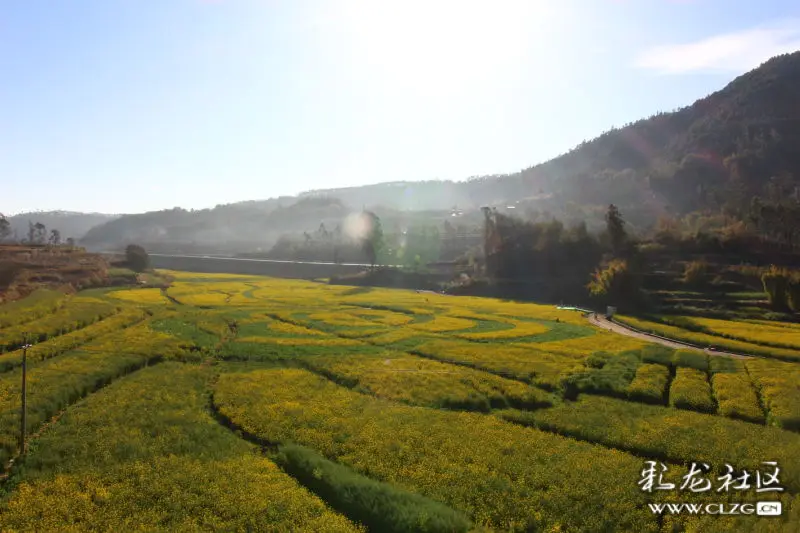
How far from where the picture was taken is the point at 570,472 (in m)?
18.8

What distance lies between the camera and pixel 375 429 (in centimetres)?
2288

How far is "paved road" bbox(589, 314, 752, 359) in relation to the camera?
41.3 m

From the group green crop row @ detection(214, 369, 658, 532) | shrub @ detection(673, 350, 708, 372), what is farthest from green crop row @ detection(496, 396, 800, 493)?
shrub @ detection(673, 350, 708, 372)

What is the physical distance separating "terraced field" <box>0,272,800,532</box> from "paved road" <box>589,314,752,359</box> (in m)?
3.04

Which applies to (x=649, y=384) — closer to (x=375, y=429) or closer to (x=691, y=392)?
A: (x=691, y=392)

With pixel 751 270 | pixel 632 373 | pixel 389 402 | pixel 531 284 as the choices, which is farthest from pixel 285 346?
pixel 751 270

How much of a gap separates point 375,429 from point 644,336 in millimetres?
36911

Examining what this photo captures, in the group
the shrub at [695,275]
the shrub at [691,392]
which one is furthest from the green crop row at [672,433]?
the shrub at [695,275]

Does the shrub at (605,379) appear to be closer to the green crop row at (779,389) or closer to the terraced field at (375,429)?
the terraced field at (375,429)

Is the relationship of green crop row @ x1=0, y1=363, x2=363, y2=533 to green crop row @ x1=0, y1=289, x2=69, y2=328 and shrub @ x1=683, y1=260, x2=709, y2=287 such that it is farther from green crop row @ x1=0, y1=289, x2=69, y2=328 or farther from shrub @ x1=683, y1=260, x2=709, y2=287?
shrub @ x1=683, y1=260, x2=709, y2=287

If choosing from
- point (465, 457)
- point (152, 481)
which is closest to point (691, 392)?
point (465, 457)

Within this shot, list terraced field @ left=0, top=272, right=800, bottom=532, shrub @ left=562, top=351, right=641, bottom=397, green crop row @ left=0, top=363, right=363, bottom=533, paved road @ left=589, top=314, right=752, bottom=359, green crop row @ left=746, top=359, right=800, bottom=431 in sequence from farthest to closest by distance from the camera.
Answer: paved road @ left=589, top=314, right=752, bottom=359 → shrub @ left=562, top=351, right=641, bottom=397 → green crop row @ left=746, top=359, right=800, bottom=431 → terraced field @ left=0, top=272, right=800, bottom=532 → green crop row @ left=0, top=363, right=363, bottom=533

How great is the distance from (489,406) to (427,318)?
32211mm

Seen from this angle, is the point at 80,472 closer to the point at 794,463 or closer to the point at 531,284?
the point at 794,463
